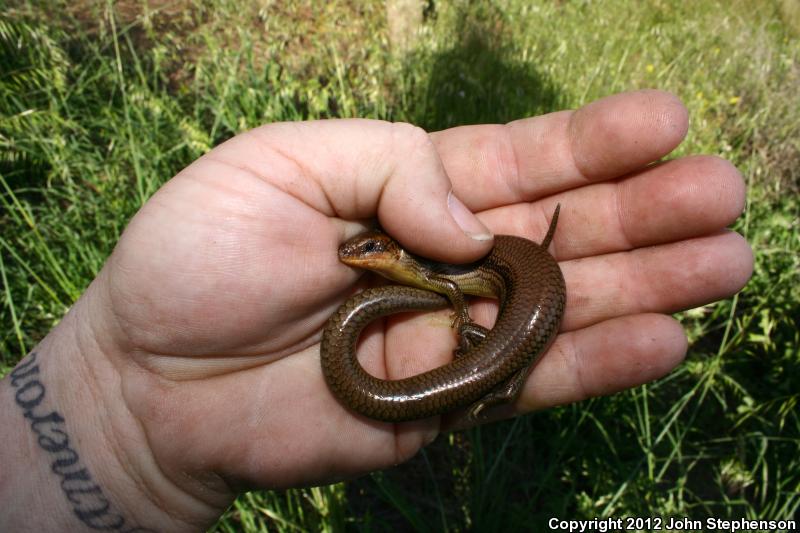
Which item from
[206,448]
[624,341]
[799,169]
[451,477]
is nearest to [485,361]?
[624,341]

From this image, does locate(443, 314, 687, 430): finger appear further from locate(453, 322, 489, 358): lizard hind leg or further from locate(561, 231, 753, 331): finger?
locate(453, 322, 489, 358): lizard hind leg

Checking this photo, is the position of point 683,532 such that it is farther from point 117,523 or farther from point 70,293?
point 70,293

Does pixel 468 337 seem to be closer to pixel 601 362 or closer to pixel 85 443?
pixel 601 362

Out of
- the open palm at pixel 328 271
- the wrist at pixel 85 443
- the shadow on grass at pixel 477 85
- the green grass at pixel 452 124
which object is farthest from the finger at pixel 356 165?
the shadow on grass at pixel 477 85

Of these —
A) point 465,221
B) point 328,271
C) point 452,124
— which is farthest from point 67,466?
point 452,124

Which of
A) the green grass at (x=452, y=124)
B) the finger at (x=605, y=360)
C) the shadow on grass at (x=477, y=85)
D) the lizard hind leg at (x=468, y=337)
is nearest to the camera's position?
the finger at (x=605, y=360)

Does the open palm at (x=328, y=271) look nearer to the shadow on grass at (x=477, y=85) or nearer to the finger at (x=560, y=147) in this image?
the finger at (x=560, y=147)
